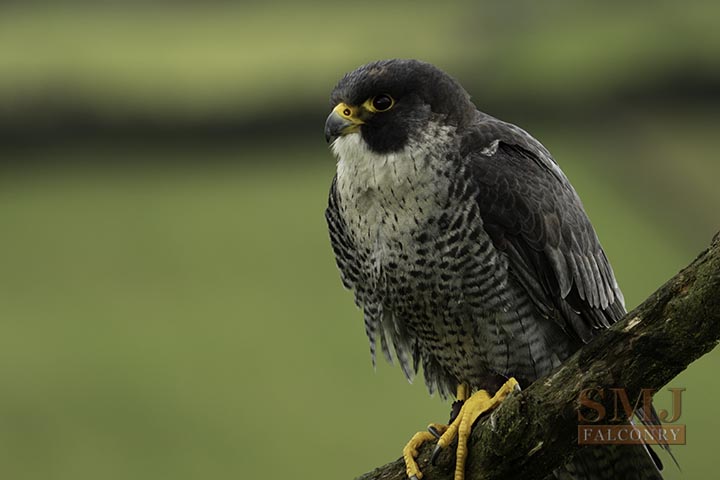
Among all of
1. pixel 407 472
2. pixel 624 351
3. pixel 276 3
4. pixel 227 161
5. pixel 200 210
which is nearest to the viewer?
pixel 624 351

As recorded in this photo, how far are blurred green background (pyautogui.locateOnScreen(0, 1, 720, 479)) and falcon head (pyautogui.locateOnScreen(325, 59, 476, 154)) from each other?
481 cm

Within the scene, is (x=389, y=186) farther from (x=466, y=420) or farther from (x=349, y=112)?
(x=466, y=420)

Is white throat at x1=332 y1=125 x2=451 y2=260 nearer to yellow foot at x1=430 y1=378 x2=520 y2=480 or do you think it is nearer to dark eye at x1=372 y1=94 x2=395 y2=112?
dark eye at x1=372 y1=94 x2=395 y2=112

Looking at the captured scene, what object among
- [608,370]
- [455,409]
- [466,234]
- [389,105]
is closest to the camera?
[608,370]

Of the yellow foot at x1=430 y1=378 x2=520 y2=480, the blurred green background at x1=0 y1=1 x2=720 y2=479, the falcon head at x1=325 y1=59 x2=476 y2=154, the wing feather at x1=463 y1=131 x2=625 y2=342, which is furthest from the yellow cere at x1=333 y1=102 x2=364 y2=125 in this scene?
the blurred green background at x1=0 y1=1 x2=720 y2=479

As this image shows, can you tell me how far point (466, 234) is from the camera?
334 cm

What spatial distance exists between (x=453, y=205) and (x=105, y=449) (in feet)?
20.0

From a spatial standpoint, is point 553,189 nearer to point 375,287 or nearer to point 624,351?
point 375,287

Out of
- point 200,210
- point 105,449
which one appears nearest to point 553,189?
point 105,449

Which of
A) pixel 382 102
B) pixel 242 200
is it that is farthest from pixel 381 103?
pixel 242 200

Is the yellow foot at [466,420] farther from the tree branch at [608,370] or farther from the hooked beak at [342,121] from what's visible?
the hooked beak at [342,121]

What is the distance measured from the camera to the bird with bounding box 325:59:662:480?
3.35m

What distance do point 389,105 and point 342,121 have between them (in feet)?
0.54

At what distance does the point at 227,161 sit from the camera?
12.4m
